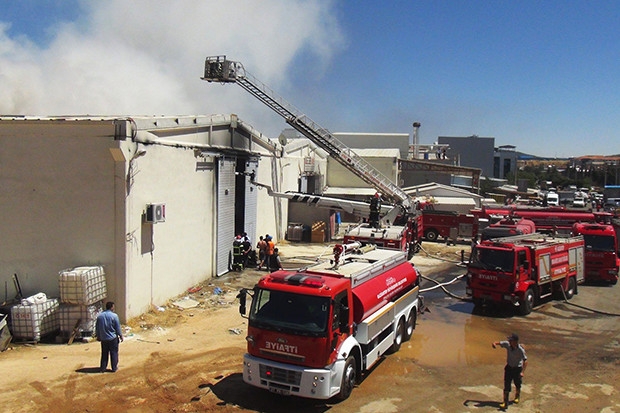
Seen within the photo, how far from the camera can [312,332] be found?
930 cm

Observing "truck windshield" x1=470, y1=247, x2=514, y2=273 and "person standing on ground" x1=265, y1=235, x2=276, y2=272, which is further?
"person standing on ground" x1=265, y1=235, x2=276, y2=272

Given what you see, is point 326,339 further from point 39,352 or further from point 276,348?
point 39,352

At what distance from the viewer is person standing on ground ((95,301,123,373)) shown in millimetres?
11016

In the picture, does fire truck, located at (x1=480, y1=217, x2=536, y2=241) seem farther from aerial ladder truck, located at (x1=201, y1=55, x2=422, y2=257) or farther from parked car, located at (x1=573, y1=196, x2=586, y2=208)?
parked car, located at (x1=573, y1=196, x2=586, y2=208)

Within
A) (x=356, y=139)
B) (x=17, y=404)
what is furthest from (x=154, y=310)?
(x=356, y=139)

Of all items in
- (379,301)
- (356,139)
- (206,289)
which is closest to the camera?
(379,301)

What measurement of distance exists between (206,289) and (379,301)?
358 inches

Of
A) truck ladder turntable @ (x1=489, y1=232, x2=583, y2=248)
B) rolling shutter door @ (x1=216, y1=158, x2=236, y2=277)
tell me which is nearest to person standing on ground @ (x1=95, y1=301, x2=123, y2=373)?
rolling shutter door @ (x1=216, y1=158, x2=236, y2=277)

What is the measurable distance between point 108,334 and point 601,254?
2039 cm

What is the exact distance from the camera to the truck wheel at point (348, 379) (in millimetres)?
9816

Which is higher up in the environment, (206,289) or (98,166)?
(98,166)

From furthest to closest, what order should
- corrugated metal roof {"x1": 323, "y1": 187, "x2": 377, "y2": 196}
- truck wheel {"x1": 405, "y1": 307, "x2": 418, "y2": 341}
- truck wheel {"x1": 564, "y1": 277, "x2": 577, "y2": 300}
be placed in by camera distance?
corrugated metal roof {"x1": 323, "y1": 187, "x2": 377, "y2": 196}
truck wheel {"x1": 564, "y1": 277, "x2": 577, "y2": 300}
truck wheel {"x1": 405, "y1": 307, "x2": 418, "y2": 341}

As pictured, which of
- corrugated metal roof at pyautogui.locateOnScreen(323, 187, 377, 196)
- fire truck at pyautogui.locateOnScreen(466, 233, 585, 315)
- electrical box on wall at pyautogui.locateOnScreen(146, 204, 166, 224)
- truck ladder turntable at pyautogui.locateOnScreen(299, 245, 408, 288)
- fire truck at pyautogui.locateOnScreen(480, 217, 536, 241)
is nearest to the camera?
truck ladder turntable at pyautogui.locateOnScreen(299, 245, 408, 288)

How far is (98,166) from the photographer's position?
14383 mm
